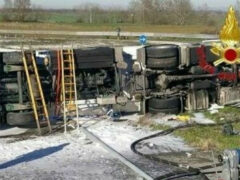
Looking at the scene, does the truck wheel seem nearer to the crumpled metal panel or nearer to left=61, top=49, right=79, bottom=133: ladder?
the crumpled metal panel

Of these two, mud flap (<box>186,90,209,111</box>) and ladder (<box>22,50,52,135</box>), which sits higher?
ladder (<box>22,50,52,135</box>)

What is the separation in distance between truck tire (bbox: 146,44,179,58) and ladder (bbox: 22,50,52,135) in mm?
Result: 2640

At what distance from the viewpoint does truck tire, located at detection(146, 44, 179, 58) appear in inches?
473

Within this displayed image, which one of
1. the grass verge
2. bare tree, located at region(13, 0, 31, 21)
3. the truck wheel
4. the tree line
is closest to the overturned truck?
the truck wheel

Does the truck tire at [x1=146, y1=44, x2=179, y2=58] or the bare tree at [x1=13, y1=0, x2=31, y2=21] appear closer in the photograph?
the truck tire at [x1=146, y1=44, x2=179, y2=58]

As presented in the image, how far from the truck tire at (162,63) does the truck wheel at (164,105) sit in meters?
0.75

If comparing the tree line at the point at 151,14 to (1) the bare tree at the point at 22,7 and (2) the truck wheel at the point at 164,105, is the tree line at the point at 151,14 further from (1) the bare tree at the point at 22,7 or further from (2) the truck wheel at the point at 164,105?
(2) the truck wheel at the point at 164,105

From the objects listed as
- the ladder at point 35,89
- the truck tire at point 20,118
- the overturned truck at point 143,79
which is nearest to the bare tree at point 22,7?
the overturned truck at point 143,79

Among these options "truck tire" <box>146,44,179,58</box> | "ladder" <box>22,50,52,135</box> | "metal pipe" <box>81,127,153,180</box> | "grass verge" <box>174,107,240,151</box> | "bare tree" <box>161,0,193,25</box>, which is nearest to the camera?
"metal pipe" <box>81,127,153,180</box>

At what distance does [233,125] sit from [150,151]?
7.65 ft

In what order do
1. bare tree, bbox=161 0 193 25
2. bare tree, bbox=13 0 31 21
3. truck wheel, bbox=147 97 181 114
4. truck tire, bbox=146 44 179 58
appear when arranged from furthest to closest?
bare tree, bbox=13 0 31 21, bare tree, bbox=161 0 193 25, truck tire, bbox=146 44 179 58, truck wheel, bbox=147 97 181 114

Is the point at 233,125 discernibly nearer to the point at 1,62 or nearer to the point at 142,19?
the point at 1,62

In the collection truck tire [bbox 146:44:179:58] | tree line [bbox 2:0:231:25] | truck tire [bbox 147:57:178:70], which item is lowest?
tree line [bbox 2:0:231:25]

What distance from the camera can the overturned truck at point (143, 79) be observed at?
37.8 ft
